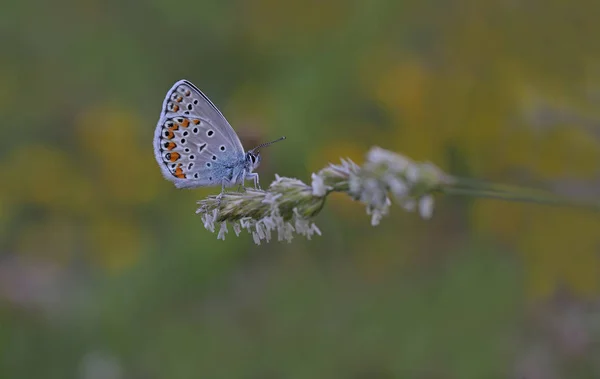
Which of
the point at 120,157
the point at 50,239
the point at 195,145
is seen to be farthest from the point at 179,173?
the point at 50,239

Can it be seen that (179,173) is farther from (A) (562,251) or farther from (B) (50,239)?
(B) (50,239)

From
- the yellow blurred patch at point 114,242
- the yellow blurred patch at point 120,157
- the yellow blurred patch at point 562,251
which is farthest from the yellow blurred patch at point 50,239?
the yellow blurred patch at point 562,251

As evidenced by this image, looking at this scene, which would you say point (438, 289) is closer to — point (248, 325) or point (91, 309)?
point (248, 325)

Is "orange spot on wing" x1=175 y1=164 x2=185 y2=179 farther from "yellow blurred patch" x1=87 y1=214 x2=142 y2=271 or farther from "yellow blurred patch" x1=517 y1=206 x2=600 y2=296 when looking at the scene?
"yellow blurred patch" x1=87 y1=214 x2=142 y2=271

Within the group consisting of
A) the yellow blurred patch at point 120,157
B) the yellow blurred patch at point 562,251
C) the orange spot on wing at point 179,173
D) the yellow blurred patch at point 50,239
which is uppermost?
the yellow blurred patch at point 120,157

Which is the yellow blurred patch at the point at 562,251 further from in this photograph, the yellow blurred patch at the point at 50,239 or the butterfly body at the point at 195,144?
the yellow blurred patch at the point at 50,239

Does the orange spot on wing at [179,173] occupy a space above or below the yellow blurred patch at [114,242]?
below

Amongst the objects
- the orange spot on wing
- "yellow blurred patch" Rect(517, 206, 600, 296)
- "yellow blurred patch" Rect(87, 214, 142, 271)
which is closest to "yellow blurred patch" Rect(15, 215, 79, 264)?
"yellow blurred patch" Rect(87, 214, 142, 271)
